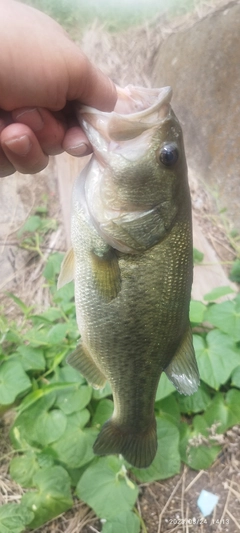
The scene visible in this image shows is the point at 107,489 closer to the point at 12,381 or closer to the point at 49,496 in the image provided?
the point at 49,496

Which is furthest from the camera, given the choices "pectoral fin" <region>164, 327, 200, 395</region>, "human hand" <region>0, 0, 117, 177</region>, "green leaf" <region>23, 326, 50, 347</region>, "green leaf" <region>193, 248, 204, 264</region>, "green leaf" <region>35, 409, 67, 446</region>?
"green leaf" <region>193, 248, 204, 264</region>

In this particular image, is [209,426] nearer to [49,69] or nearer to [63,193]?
[49,69]

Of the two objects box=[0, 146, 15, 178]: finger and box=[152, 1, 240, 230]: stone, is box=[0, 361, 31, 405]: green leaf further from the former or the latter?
box=[152, 1, 240, 230]: stone

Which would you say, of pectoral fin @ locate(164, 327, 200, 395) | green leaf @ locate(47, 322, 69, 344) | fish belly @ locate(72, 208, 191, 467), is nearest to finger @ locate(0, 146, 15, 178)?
fish belly @ locate(72, 208, 191, 467)

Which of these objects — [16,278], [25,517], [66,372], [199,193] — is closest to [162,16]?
[199,193]

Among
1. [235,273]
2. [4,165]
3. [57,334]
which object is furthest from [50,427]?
[235,273]

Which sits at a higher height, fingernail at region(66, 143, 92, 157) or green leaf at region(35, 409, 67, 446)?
fingernail at region(66, 143, 92, 157)
